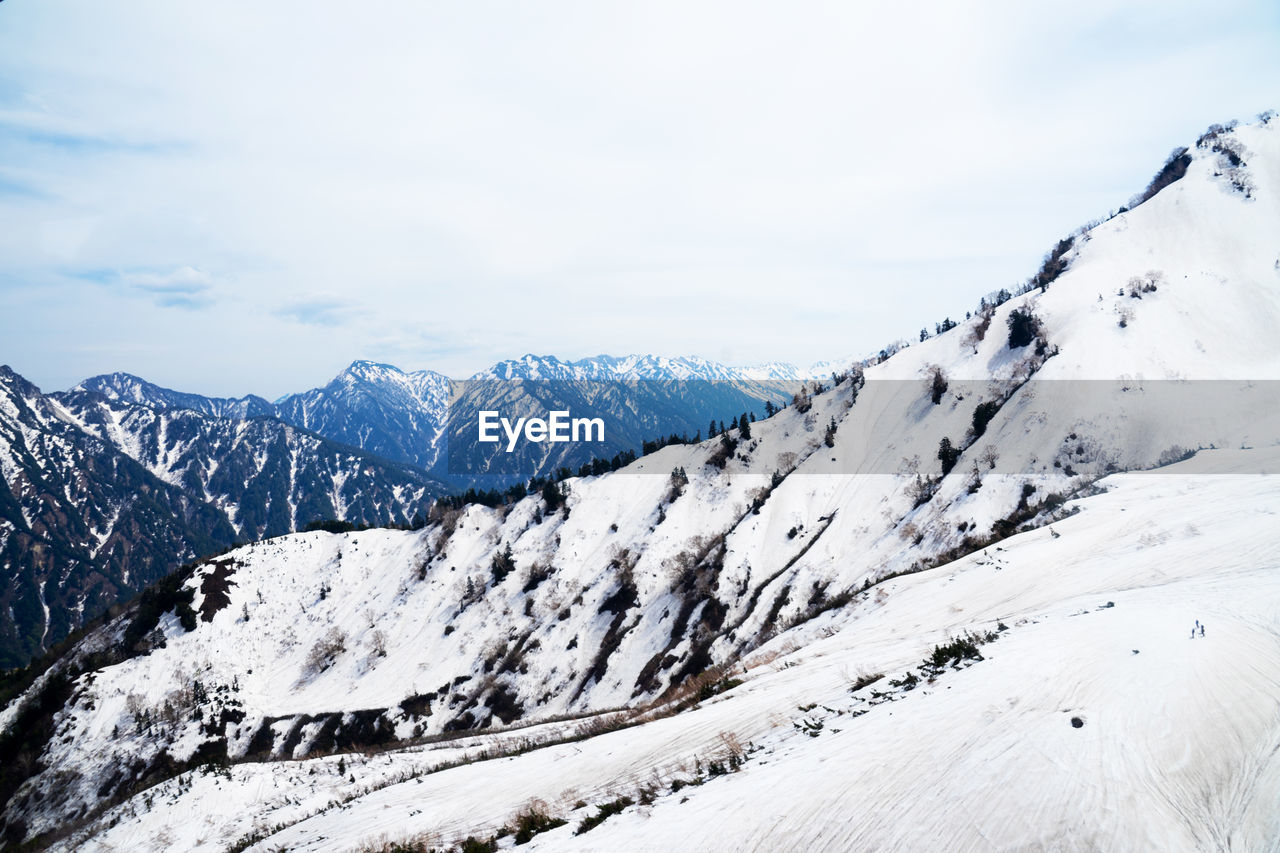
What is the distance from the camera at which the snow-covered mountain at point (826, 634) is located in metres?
6.62

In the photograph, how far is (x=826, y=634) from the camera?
18.5 meters

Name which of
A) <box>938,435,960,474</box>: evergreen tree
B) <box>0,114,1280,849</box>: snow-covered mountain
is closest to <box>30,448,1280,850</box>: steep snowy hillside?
<box>0,114,1280,849</box>: snow-covered mountain

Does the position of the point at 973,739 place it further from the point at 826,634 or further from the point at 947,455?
the point at 947,455

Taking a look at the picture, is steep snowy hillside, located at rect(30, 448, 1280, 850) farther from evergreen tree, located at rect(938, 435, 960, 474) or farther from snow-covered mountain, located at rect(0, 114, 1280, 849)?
evergreen tree, located at rect(938, 435, 960, 474)

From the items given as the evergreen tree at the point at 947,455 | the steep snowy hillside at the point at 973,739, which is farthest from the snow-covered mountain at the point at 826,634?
the evergreen tree at the point at 947,455

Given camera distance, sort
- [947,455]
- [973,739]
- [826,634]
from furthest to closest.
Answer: [947,455]
[826,634]
[973,739]

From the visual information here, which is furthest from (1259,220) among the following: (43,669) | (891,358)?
(43,669)

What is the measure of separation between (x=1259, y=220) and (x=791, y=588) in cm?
7698

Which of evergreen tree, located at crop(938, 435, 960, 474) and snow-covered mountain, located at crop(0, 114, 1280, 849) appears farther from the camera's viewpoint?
evergreen tree, located at crop(938, 435, 960, 474)

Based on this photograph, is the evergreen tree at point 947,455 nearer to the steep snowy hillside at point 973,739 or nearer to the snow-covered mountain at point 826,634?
the snow-covered mountain at point 826,634

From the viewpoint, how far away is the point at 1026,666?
8.40 metres

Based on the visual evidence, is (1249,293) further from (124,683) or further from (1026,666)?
(124,683)

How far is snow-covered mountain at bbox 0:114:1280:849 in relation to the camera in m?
6.62

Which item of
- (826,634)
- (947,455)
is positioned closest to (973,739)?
(826,634)
